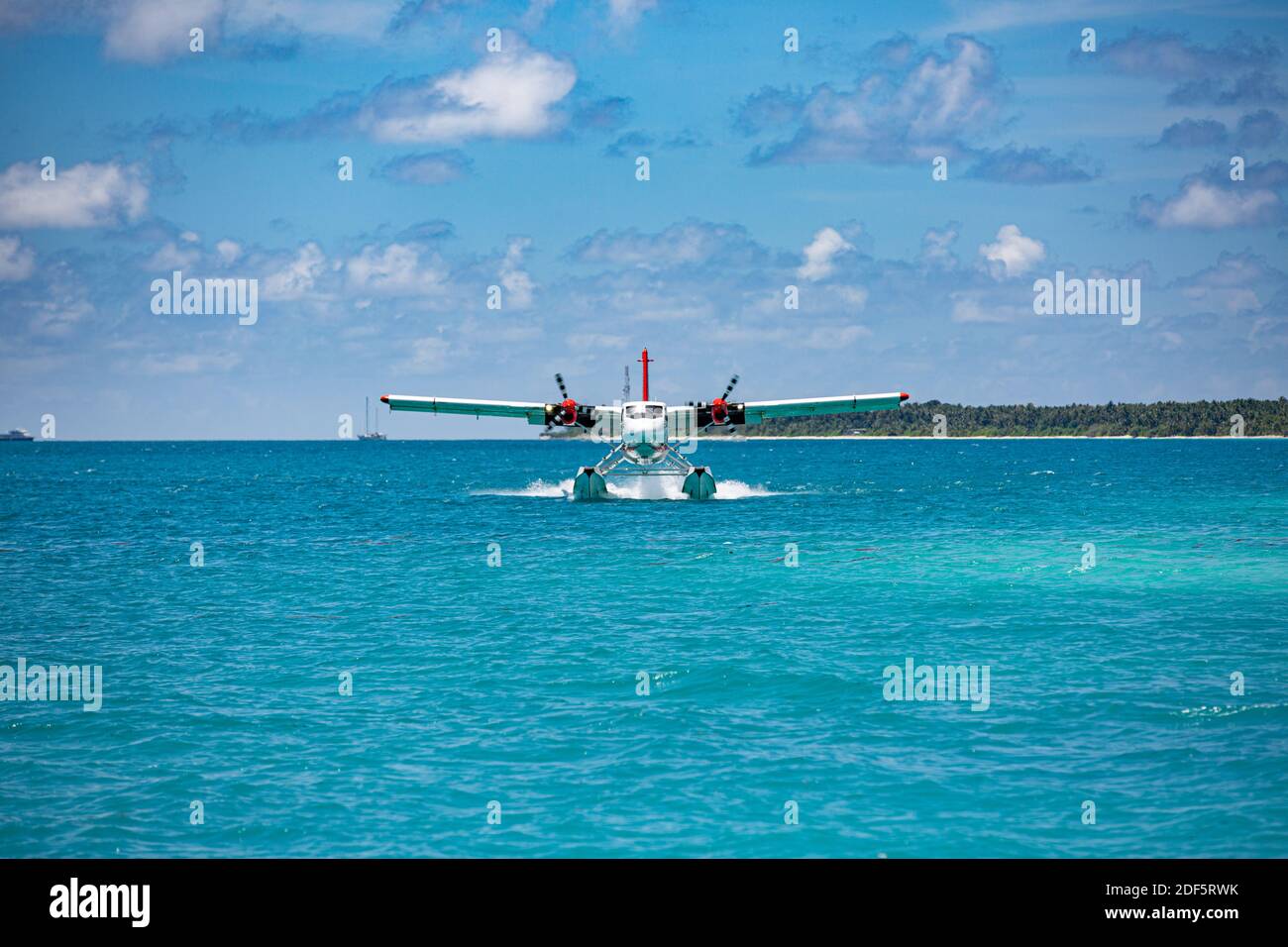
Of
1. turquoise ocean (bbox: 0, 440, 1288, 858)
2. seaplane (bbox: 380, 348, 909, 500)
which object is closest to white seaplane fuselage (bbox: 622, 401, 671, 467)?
seaplane (bbox: 380, 348, 909, 500)

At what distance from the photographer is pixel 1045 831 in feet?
35.6

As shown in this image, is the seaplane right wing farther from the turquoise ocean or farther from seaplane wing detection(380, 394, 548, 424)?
the turquoise ocean

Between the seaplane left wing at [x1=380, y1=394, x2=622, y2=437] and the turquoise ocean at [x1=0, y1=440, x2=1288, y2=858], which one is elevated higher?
the seaplane left wing at [x1=380, y1=394, x2=622, y2=437]

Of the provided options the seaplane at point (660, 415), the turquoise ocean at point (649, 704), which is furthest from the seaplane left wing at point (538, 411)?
the turquoise ocean at point (649, 704)

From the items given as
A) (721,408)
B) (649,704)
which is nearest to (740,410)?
(721,408)

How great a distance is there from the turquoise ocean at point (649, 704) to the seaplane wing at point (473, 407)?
1923cm

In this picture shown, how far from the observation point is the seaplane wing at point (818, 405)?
5769 cm

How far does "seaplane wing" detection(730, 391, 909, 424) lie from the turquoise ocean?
20.0 meters

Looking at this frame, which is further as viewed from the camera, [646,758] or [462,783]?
A: [646,758]

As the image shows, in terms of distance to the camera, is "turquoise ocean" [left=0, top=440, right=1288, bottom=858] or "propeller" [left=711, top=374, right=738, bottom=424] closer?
"turquoise ocean" [left=0, top=440, right=1288, bottom=858]

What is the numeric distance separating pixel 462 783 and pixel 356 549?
27718 millimetres

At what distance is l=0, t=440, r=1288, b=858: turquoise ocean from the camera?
11.1m
